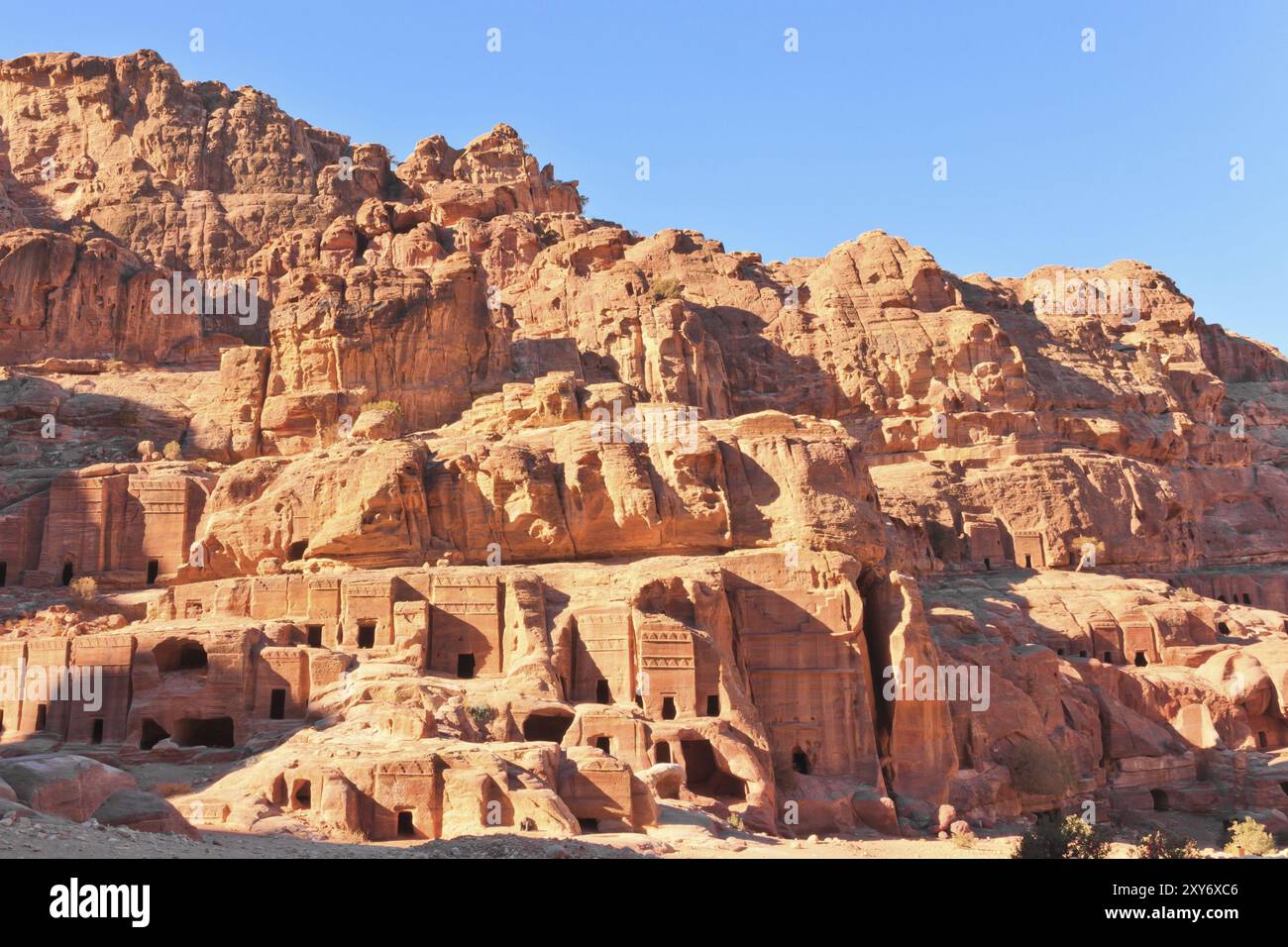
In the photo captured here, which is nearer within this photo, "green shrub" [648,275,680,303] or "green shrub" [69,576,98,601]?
"green shrub" [69,576,98,601]

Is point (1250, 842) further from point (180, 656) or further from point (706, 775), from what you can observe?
point (180, 656)

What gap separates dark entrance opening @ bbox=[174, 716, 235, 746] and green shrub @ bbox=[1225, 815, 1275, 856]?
110ft

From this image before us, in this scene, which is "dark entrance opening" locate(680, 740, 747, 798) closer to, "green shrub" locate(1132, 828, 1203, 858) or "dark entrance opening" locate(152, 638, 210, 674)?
"green shrub" locate(1132, 828, 1203, 858)

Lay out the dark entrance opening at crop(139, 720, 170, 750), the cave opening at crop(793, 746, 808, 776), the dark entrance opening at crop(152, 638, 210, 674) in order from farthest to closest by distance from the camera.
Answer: the cave opening at crop(793, 746, 808, 776)
the dark entrance opening at crop(152, 638, 210, 674)
the dark entrance opening at crop(139, 720, 170, 750)

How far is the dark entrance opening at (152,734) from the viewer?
1626 inches

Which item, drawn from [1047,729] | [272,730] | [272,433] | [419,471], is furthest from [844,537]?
[272,433]

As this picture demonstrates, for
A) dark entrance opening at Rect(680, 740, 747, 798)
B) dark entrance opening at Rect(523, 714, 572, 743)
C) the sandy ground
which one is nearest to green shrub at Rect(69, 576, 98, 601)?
dark entrance opening at Rect(523, 714, 572, 743)

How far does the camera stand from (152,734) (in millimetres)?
41781

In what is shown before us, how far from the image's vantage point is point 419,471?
5041cm

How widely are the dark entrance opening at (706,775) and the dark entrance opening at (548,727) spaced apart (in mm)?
3800

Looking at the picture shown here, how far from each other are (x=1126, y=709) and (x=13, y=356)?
214 feet

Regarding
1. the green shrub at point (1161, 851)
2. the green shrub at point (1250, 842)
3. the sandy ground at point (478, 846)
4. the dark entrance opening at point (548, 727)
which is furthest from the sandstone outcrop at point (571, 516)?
the green shrub at point (1161, 851)

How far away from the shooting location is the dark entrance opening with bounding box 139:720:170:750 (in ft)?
136

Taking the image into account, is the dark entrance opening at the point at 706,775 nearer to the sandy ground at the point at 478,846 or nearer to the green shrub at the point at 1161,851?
the sandy ground at the point at 478,846
